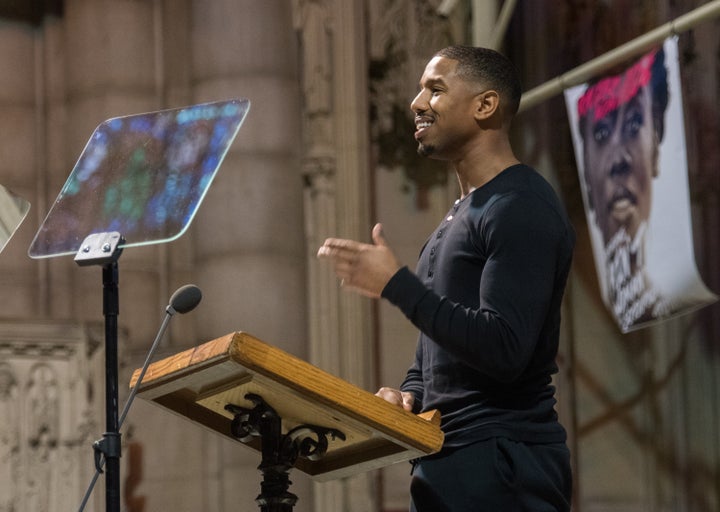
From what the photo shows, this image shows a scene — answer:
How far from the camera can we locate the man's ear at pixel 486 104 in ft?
10.00

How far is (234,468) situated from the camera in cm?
760

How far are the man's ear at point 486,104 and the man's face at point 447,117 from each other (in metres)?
0.01

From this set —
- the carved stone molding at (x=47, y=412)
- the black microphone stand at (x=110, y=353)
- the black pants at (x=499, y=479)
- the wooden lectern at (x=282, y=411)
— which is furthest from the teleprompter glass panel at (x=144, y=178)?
the carved stone molding at (x=47, y=412)

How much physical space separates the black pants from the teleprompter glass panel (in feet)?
2.53

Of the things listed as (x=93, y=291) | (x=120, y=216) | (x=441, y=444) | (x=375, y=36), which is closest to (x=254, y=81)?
(x=375, y=36)

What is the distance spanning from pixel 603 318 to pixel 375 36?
6.76 ft

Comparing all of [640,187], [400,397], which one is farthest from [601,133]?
[400,397]

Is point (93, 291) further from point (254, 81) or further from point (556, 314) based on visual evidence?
point (556, 314)

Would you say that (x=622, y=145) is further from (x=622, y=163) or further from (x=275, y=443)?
(x=275, y=443)

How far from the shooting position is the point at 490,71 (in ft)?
10.1

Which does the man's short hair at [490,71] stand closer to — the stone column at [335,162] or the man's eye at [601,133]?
the man's eye at [601,133]

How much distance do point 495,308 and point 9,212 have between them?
1.48 meters

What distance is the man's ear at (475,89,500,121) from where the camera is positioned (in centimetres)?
305

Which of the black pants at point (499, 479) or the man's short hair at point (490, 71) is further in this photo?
the man's short hair at point (490, 71)
